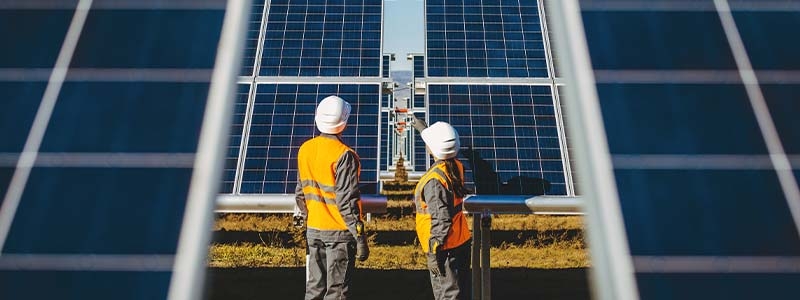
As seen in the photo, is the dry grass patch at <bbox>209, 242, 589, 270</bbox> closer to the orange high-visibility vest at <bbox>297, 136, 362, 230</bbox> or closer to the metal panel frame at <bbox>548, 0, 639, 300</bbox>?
the orange high-visibility vest at <bbox>297, 136, 362, 230</bbox>

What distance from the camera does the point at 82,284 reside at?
71.8 inches

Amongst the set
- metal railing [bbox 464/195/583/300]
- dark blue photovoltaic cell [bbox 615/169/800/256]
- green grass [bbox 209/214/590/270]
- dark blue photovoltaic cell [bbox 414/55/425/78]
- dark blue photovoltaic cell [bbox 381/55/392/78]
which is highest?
dark blue photovoltaic cell [bbox 414/55/425/78]

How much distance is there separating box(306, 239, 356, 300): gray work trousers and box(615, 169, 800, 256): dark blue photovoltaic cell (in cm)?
294

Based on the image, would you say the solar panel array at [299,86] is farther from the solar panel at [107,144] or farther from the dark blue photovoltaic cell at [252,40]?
the solar panel at [107,144]

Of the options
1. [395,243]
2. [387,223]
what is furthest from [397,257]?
[387,223]

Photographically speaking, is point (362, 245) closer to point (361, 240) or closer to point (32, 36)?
point (361, 240)

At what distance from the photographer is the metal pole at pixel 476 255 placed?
16.6 feet

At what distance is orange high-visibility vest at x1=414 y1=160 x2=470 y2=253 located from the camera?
14.9ft

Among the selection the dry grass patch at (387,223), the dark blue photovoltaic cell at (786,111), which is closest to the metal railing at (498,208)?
the dark blue photovoltaic cell at (786,111)

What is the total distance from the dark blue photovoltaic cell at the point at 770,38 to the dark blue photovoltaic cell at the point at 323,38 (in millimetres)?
6198

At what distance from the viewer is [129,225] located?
188 centimetres

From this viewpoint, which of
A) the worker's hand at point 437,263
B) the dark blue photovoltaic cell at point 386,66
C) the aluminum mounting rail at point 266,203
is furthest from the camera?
the dark blue photovoltaic cell at point 386,66

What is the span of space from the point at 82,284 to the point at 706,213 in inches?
82.9

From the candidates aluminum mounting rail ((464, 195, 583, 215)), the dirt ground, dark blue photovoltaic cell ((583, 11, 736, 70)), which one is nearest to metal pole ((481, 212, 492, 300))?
aluminum mounting rail ((464, 195, 583, 215))
